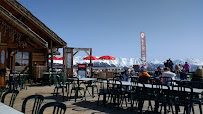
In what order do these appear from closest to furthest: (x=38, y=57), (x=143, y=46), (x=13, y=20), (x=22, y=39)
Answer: (x=13, y=20)
(x=22, y=39)
(x=38, y=57)
(x=143, y=46)

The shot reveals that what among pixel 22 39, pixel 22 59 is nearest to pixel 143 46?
pixel 22 59

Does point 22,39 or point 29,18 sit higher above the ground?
point 29,18

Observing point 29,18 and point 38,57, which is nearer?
point 29,18

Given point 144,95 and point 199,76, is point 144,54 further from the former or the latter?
point 144,95

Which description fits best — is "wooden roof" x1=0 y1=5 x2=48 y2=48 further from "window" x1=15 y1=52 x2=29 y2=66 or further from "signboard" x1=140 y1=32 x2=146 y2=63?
"signboard" x1=140 y1=32 x2=146 y2=63

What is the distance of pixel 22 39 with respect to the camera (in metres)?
13.6

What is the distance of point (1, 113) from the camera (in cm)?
264

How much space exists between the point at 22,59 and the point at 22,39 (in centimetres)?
350

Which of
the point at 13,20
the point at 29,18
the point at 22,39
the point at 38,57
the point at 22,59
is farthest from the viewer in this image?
the point at 22,59

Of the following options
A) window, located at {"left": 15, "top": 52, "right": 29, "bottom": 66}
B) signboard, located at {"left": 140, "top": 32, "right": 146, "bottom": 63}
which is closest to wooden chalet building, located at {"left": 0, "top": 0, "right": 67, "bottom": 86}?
window, located at {"left": 15, "top": 52, "right": 29, "bottom": 66}

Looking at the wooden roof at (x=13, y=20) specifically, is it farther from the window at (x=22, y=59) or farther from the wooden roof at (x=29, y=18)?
the window at (x=22, y=59)

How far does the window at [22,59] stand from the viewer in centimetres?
1658

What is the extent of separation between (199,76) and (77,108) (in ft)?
15.8

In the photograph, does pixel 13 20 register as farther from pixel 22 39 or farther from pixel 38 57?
pixel 38 57
